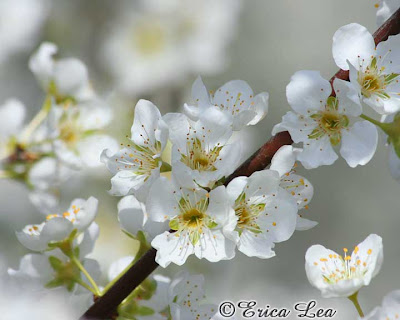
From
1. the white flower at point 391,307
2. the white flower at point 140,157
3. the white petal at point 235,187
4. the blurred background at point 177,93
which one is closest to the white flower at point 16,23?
the blurred background at point 177,93

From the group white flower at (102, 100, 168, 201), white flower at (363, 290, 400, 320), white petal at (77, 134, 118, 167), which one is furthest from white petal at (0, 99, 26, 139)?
white flower at (363, 290, 400, 320)

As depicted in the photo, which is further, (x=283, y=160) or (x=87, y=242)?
(x=87, y=242)

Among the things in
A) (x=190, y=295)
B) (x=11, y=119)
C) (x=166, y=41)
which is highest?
(x=166, y=41)

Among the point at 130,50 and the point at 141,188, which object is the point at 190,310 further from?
the point at 130,50

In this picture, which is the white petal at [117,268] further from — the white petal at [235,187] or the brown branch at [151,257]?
the white petal at [235,187]

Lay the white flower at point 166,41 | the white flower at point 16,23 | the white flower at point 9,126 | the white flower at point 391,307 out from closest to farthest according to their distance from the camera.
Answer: the white flower at point 391,307
the white flower at point 9,126
the white flower at point 16,23
the white flower at point 166,41

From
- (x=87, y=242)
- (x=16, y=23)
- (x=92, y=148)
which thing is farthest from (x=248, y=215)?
(x=16, y=23)

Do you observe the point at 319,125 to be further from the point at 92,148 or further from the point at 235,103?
the point at 92,148
